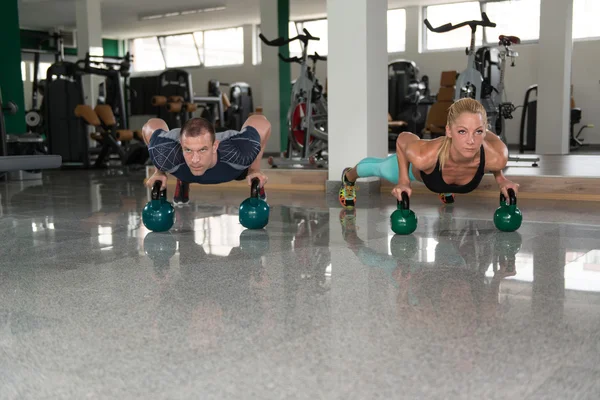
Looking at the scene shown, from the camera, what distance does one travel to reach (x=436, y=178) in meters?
3.43

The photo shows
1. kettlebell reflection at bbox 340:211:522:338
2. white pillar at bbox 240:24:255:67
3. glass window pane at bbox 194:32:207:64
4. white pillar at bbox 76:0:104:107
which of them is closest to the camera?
kettlebell reflection at bbox 340:211:522:338

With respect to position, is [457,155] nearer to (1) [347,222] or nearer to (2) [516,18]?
(1) [347,222]

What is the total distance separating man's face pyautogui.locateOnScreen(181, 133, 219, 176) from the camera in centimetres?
327

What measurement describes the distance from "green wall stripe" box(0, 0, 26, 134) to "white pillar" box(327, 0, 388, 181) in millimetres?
6046

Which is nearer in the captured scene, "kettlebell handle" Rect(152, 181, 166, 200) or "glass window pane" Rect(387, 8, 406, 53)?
"kettlebell handle" Rect(152, 181, 166, 200)

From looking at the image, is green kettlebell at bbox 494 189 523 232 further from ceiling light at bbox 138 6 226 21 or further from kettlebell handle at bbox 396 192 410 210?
ceiling light at bbox 138 6 226 21

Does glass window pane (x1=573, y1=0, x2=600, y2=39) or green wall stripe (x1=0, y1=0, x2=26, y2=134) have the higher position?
glass window pane (x1=573, y1=0, x2=600, y2=39)

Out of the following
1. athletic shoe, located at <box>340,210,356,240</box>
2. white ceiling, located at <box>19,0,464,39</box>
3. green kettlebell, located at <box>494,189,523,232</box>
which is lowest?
athletic shoe, located at <box>340,210,356,240</box>

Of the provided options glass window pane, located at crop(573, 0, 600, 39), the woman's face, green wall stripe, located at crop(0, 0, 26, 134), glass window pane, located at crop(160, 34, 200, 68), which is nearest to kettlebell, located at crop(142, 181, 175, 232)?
the woman's face

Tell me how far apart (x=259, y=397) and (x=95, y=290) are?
114cm

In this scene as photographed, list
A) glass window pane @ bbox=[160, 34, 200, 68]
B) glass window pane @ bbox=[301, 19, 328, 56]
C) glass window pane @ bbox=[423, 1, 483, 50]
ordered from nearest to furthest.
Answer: glass window pane @ bbox=[423, 1, 483, 50] < glass window pane @ bbox=[301, 19, 328, 56] < glass window pane @ bbox=[160, 34, 200, 68]

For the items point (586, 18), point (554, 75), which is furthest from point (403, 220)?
point (586, 18)

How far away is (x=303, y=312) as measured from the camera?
1.93 meters

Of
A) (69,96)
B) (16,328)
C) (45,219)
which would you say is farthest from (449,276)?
(69,96)
